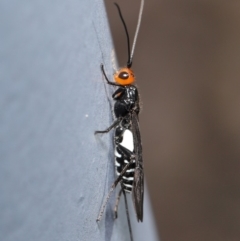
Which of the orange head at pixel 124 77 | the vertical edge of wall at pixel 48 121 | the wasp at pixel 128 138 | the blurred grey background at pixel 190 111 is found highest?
the blurred grey background at pixel 190 111

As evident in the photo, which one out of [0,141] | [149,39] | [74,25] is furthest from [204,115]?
[0,141]

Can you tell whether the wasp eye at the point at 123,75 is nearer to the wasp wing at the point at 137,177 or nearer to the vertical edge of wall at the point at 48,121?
the wasp wing at the point at 137,177

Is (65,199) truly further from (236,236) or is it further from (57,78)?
(236,236)

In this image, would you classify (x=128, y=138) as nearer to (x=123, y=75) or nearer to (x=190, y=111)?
(x=123, y=75)

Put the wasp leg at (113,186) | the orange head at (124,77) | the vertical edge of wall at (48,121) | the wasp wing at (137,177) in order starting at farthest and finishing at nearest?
the orange head at (124,77) → the wasp wing at (137,177) → the wasp leg at (113,186) → the vertical edge of wall at (48,121)

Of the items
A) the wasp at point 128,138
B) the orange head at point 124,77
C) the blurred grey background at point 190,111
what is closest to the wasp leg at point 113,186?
the wasp at point 128,138

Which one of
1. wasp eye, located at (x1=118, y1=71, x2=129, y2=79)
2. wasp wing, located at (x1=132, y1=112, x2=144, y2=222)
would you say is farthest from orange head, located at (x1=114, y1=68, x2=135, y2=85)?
wasp wing, located at (x1=132, y1=112, x2=144, y2=222)

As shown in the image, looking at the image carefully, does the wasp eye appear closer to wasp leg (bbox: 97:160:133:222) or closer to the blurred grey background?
wasp leg (bbox: 97:160:133:222)
